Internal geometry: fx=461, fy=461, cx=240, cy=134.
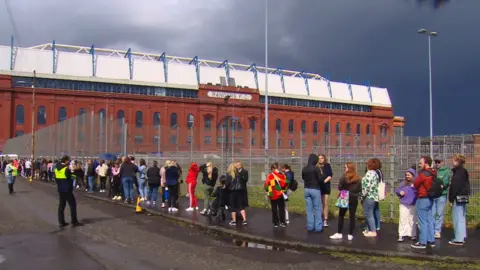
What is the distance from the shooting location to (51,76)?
77875 millimetres

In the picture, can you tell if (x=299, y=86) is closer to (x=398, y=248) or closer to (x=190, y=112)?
(x=190, y=112)

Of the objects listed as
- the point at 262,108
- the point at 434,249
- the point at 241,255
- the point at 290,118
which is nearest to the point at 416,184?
the point at 434,249

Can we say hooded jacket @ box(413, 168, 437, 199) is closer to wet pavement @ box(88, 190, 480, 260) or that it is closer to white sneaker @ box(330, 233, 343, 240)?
wet pavement @ box(88, 190, 480, 260)

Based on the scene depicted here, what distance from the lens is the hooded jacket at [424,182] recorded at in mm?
9133

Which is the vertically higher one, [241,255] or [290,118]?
[290,118]

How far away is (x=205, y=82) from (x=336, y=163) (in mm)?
73715

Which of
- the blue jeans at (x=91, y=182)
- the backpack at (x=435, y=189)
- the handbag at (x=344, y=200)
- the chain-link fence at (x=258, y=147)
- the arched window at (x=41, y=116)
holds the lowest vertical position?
the blue jeans at (x=91, y=182)

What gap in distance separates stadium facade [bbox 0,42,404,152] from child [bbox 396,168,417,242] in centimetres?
5146

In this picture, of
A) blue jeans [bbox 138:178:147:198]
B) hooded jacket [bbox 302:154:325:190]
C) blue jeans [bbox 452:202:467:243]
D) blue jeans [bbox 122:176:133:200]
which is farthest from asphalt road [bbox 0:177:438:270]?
blue jeans [bbox 138:178:147:198]

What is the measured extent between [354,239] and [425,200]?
6.45 feet

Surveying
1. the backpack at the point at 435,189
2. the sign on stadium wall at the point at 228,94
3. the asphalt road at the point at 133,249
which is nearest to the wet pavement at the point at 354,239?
the asphalt road at the point at 133,249

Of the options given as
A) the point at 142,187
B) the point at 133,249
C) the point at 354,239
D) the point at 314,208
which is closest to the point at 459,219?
the point at 354,239

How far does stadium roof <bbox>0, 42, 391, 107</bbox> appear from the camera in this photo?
78.1 meters

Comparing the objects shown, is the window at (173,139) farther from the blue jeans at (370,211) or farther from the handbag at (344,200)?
the handbag at (344,200)
